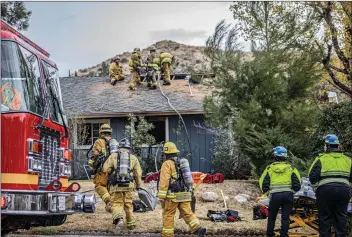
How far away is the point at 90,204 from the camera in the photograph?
8461 millimetres

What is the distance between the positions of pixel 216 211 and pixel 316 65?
23.5ft

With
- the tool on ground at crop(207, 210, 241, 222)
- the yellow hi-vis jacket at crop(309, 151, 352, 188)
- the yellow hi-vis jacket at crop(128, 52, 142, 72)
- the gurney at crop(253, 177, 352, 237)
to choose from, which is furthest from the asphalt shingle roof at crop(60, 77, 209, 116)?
the yellow hi-vis jacket at crop(309, 151, 352, 188)

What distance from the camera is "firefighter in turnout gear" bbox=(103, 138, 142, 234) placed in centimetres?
1061

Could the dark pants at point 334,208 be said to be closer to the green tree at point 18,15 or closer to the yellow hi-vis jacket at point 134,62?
the green tree at point 18,15

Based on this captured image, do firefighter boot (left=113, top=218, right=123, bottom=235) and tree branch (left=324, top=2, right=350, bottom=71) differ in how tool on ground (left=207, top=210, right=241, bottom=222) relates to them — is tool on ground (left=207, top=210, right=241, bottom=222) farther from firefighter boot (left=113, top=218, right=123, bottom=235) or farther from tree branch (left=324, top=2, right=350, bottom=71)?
tree branch (left=324, top=2, right=350, bottom=71)

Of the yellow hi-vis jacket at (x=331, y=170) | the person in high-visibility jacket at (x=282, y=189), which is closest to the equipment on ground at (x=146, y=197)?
the person in high-visibility jacket at (x=282, y=189)

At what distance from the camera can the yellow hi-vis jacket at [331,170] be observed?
366 inches

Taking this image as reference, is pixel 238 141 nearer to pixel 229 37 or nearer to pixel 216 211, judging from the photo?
pixel 229 37

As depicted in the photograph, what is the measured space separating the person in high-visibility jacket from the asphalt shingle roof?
10.1 meters

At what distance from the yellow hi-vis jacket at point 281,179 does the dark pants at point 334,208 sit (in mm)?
492

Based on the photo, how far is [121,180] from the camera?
1064cm

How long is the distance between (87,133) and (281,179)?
43.2 ft

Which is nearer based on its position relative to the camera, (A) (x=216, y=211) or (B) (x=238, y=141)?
(A) (x=216, y=211)

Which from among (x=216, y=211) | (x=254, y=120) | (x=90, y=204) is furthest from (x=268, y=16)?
(x=90, y=204)
